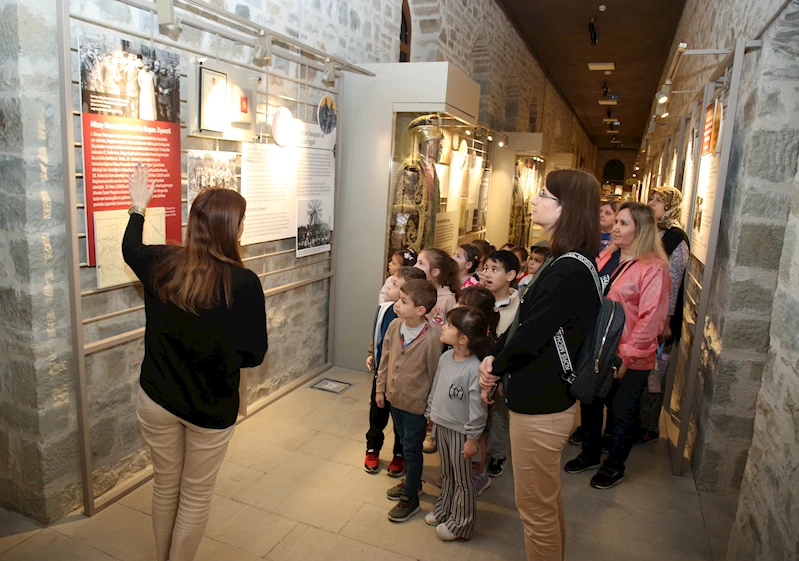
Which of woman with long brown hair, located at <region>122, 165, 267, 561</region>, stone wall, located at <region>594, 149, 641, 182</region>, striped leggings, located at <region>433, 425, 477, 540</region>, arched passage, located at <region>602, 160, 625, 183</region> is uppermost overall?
stone wall, located at <region>594, 149, 641, 182</region>

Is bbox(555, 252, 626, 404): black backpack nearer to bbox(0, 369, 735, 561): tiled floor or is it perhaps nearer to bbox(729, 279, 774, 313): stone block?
bbox(0, 369, 735, 561): tiled floor

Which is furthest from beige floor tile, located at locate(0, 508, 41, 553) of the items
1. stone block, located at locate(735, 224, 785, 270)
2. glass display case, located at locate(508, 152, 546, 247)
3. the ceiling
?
the ceiling

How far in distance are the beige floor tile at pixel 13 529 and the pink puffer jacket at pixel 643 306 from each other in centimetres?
350

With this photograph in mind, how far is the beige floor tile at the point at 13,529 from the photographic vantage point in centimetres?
302

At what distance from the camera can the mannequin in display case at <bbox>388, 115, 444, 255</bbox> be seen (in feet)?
19.0

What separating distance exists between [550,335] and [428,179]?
Result: 13.1ft

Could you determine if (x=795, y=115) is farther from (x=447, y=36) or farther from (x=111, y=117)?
(x=447, y=36)

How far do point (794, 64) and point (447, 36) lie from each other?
18.6 feet

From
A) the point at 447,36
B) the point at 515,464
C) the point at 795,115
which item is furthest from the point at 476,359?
the point at 447,36

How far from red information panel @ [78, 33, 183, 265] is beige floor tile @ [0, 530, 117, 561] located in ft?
4.78

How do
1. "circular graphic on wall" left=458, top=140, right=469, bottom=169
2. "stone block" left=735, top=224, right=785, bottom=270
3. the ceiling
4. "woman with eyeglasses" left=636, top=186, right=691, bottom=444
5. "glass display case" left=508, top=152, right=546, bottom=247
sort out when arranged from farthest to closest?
the ceiling
"glass display case" left=508, top=152, right=546, bottom=247
"circular graphic on wall" left=458, top=140, right=469, bottom=169
"woman with eyeglasses" left=636, top=186, right=691, bottom=444
"stone block" left=735, top=224, right=785, bottom=270

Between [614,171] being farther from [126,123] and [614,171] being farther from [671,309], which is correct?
[126,123]

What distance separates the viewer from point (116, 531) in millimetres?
3172

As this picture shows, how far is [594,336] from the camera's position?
2445 millimetres
